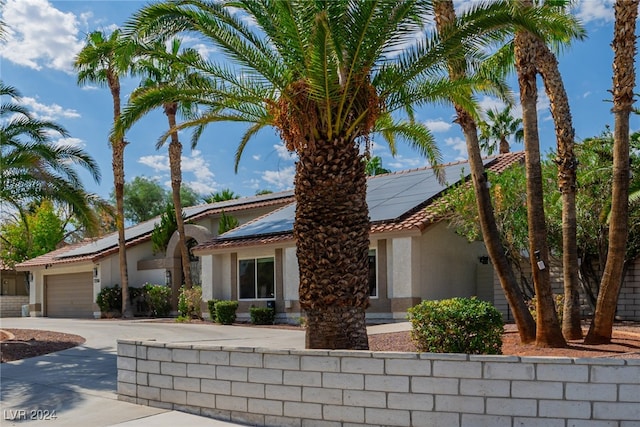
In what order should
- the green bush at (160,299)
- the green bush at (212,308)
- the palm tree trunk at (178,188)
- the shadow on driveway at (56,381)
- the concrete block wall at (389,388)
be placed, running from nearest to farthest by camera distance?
1. the concrete block wall at (389,388)
2. the shadow on driveway at (56,381)
3. the green bush at (212,308)
4. the palm tree trunk at (178,188)
5. the green bush at (160,299)

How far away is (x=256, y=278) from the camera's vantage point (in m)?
23.7

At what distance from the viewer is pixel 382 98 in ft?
33.8

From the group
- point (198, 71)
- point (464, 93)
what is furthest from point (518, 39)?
point (198, 71)

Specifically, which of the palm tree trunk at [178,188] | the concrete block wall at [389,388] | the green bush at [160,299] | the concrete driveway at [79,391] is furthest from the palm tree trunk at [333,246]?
the green bush at [160,299]

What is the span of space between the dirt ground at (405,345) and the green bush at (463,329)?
57.7 inches

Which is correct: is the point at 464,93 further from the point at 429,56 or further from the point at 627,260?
the point at 627,260

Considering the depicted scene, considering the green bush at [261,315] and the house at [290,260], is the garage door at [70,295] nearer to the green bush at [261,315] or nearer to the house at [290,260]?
the house at [290,260]

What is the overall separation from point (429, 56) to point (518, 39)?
202cm

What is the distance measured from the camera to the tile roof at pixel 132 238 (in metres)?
30.3

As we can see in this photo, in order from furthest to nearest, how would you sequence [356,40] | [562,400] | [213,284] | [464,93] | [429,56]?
[213,284]
[464,93]
[429,56]
[356,40]
[562,400]

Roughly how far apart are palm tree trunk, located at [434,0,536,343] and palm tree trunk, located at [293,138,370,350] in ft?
9.35

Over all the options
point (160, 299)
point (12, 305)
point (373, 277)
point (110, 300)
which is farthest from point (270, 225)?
point (12, 305)

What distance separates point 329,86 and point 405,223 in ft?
32.4

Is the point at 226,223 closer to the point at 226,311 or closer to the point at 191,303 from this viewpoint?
the point at 191,303
